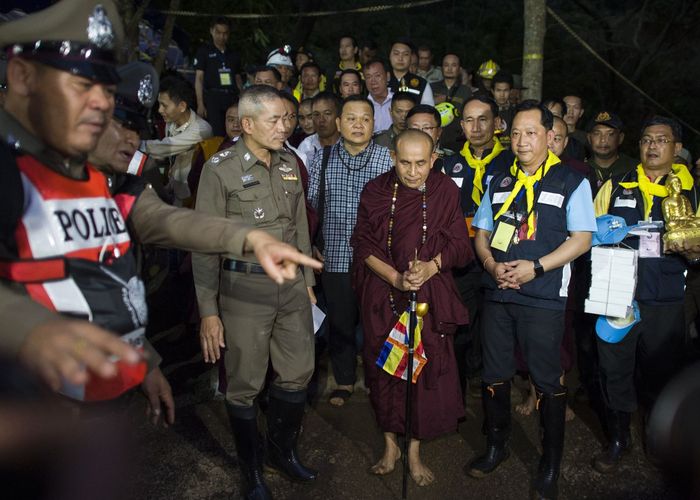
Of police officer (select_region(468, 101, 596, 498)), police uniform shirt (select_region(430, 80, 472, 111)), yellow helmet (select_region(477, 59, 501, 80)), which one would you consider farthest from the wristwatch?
yellow helmet (select_region(477, 59, 501, 80))

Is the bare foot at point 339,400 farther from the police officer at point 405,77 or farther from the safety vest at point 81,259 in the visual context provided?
the police officer at point 405,77

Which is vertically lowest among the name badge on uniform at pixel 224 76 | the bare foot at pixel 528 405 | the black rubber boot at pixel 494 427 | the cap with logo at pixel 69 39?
the bare foot at pixel 528 405

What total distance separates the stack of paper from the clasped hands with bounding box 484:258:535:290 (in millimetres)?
502

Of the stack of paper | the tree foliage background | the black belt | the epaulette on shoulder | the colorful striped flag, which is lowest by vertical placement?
the colorful striped flag

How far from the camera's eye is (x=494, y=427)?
3.78 m

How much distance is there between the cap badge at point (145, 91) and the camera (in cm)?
398

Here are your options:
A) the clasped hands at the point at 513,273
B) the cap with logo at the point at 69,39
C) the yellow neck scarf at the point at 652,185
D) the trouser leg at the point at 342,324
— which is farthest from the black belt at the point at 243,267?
the yellow neck scarf at the point at 652,185

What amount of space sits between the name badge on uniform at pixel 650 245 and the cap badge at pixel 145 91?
3.34 meters

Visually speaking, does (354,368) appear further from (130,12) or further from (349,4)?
(349,4)

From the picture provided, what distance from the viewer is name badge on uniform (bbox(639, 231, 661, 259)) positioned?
12.4ft

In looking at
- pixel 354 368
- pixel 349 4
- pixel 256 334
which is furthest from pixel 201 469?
pixel 349 4

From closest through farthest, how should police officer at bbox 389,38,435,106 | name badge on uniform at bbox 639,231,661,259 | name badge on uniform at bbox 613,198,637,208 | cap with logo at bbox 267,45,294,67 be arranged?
1. name badge on uniform at bbox 639,231,661,259
2. name badge on uniform at bbox 613,198,637,208
3. police officer at bbox 389,38,435,106
4. cap with logo at bbox 267,45,294,67

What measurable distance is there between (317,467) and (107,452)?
89.2 inches

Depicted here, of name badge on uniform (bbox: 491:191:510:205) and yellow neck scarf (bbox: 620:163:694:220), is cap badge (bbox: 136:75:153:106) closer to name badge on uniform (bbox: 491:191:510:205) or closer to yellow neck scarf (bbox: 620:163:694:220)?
name badge on uniform (bbox: 491:191:510:205)
